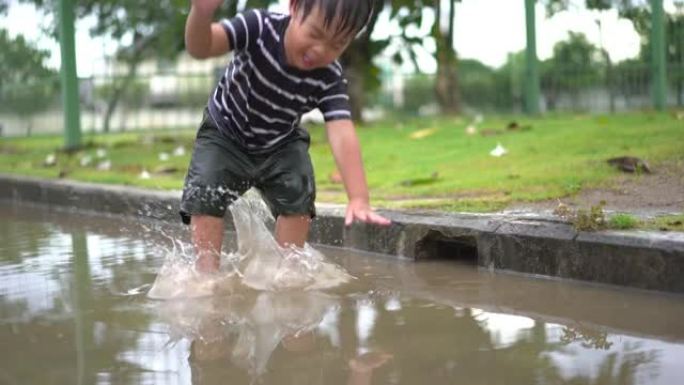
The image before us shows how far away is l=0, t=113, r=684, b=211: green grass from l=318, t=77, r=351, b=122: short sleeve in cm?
114

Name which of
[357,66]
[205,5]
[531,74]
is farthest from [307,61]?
[531,74]

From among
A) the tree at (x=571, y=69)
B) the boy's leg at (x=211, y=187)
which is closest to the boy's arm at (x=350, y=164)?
the boy's leg at (x=211, y=187)

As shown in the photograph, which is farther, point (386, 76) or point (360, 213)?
point (386, 76)

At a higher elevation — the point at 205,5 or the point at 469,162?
the point at 205,5

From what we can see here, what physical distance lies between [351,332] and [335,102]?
96cm

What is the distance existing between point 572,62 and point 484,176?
6830 mm

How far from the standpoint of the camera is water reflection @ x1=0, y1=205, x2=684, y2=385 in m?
2.41

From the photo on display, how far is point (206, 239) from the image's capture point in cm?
362

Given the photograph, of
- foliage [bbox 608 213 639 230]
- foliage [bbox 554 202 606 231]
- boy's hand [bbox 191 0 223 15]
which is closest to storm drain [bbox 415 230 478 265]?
foliage [bbox 554 202 606 231]

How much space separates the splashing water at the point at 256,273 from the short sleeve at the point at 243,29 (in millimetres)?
901

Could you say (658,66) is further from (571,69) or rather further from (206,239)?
(206,239)

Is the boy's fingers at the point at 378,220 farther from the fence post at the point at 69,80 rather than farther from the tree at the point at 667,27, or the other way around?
the tree at the point at 667,27

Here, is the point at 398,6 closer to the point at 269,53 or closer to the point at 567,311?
the point at 269,53

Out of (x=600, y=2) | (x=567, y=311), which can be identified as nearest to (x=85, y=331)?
(x=567, y=311)
